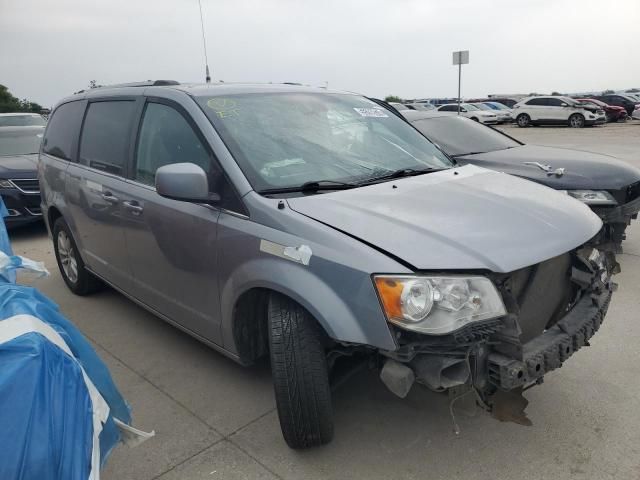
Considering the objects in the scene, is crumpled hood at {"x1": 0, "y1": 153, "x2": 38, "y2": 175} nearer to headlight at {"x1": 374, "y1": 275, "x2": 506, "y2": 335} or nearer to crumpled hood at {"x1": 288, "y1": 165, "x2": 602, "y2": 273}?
crumpled hood at {"x1": 288, "y1": 165, "x2": 602, "y2": 273}

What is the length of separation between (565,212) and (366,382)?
1.45m

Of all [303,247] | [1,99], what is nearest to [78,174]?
[303,247]

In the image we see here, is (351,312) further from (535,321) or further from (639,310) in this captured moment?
(639,310)

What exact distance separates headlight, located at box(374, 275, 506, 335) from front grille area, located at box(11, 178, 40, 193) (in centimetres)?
632

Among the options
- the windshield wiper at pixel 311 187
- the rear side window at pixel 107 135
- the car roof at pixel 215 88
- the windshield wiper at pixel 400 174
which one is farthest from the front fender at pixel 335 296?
the rear side window at pixel 107 135

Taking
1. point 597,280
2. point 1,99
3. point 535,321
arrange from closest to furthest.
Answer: point 535,321 < point 597,280 < point 1,99

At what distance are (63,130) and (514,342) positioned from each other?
163 inches

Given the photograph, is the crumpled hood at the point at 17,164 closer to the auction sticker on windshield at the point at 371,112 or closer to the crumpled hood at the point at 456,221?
the auction sticker on windshield at the point at 371,112

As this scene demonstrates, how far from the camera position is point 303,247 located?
2324 millimetres

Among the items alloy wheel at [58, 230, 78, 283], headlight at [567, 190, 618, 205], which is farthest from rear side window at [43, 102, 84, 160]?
headlight at [567, 190, 618, 205]

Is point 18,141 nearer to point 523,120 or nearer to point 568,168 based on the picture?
point 568,168

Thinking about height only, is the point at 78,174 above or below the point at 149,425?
above

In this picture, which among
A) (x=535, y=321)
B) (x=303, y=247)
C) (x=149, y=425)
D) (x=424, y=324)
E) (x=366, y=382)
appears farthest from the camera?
(x=366, y=382)

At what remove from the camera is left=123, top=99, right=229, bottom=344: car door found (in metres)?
2.88
